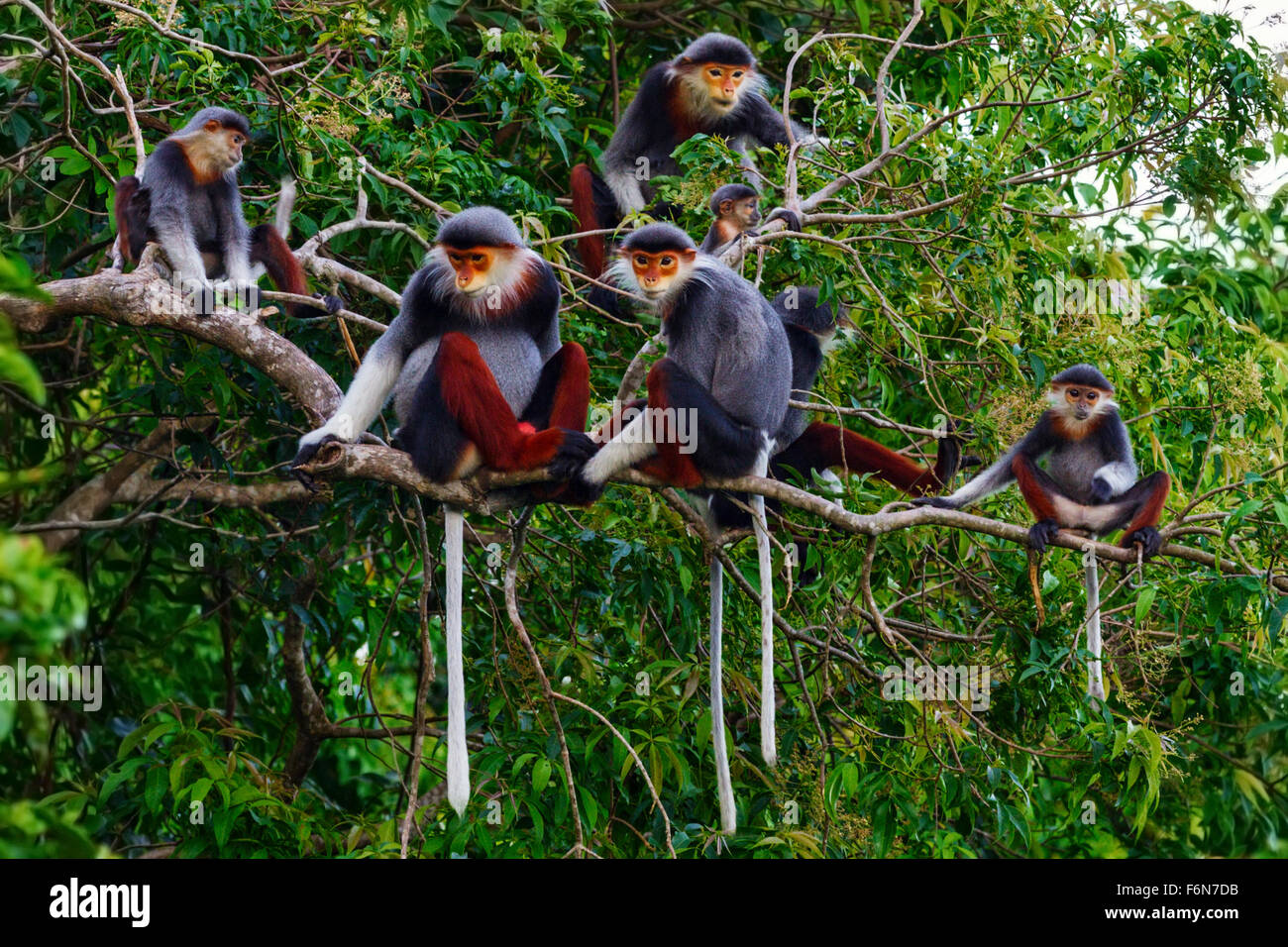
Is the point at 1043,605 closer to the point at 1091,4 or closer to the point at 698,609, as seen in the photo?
the point at 698,609

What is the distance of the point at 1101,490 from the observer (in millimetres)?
4949

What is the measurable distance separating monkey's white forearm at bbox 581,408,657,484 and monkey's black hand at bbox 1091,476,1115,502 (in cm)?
191

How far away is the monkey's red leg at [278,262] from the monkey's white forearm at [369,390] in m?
0.89

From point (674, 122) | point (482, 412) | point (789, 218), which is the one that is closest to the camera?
point (482, 412)

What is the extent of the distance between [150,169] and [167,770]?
2.32 meters

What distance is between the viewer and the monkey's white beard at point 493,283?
414 centimetres

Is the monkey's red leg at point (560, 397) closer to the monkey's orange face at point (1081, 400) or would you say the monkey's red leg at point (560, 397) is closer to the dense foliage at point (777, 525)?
the dense foliage at point (777, 525)

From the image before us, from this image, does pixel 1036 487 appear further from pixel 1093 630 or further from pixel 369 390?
pixel 369 390

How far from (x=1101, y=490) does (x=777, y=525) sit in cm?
125

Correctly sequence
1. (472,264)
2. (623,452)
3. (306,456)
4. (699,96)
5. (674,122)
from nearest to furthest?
(306,456)
(623,452)
(472,264)
(699,96)
(674,122)

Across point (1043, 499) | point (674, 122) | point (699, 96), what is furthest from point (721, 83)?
point (1043, 499)

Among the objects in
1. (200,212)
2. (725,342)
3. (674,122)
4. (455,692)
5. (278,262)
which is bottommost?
(455,692)

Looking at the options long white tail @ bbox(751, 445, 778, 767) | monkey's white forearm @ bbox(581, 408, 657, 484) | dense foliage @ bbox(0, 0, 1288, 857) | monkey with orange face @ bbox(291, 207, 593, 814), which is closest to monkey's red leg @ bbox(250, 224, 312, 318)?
dense foliage @ bbox(0, 0, 1288, 857)
